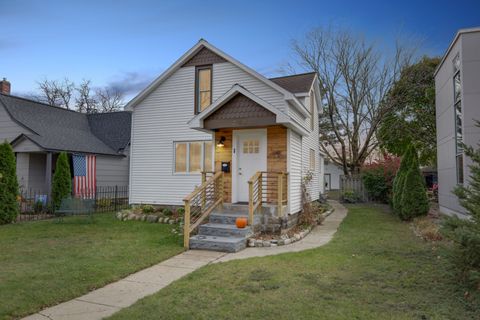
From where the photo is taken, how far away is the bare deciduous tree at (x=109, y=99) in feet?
121

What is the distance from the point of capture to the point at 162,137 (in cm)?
1333

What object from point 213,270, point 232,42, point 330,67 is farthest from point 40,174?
point 330,67

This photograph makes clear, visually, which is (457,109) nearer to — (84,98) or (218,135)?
(218,135)

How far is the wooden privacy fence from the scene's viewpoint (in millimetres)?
18822

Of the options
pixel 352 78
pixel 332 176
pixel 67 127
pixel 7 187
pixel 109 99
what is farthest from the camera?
pixel 332 176

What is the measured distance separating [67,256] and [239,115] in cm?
546

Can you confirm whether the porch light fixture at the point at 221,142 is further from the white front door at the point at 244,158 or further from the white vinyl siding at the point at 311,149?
the white vinyl siding at the point at 311,149

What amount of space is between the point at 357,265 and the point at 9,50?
58.6 ft

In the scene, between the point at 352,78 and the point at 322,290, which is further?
the point at 352,78

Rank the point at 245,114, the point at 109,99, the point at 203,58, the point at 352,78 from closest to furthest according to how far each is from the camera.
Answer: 1. the point at 245,114
2. the point at 203,58
3. the point at 352,78
4. the point at 109,99

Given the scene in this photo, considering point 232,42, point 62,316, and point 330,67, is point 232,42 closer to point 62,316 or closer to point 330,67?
point 330,67

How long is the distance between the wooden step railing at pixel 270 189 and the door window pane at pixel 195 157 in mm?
3746

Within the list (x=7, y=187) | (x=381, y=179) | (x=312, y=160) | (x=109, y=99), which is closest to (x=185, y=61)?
(x=312, y=160)

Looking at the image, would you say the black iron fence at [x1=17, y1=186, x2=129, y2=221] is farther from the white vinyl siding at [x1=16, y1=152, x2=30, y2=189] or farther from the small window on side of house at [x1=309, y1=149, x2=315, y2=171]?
the small window on side of house at [x1=309, y1=149, x2=315, y2=171]
